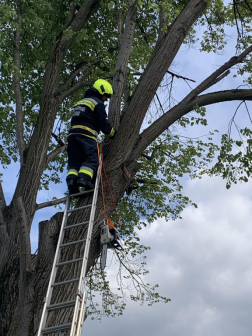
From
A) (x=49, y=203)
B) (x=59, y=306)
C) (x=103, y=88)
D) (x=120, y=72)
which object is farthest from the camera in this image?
(x=49, y=203)

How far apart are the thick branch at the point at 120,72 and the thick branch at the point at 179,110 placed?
0.46m

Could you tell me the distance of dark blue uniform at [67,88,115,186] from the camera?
16.8 feet

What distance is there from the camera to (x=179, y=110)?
579 cm

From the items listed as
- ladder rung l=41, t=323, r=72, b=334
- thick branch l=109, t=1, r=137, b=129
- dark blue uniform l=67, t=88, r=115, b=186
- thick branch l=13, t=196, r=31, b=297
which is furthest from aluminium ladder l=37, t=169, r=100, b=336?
thick branch l=109, t=1, r=137, b=129

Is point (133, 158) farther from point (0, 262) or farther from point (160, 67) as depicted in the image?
point (0, 262)

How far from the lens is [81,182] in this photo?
468cm

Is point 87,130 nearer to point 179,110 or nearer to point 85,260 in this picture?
point 179,110

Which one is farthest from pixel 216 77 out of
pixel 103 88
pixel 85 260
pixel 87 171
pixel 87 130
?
pixel 85 260

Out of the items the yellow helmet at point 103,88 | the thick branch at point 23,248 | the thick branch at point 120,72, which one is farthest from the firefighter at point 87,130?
the thick branch at point 23,248

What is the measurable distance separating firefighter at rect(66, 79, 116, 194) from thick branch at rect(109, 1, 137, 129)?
0.80 ft

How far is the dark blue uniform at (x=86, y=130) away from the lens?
5.13 metres

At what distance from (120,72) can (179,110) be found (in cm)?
110

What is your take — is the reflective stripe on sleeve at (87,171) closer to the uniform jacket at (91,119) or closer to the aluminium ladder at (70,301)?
the aluminium ladder at (70,301)

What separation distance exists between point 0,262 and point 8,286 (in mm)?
460
